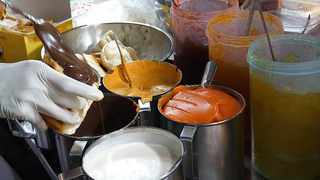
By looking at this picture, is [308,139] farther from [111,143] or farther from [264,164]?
[111,143]

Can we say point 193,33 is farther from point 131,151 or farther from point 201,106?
point 131,151

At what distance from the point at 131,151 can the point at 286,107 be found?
1.38ft

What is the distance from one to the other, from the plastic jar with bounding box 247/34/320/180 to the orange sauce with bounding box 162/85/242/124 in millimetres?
74

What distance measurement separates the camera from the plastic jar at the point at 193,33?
1248 mm

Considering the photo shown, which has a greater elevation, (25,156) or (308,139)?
(308,139)

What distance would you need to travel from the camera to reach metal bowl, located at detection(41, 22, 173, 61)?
1660 millimetres

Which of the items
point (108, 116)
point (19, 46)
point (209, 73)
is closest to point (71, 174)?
point (108, 116)

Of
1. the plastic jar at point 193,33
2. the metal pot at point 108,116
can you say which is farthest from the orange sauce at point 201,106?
the plastic jar at point 193,33

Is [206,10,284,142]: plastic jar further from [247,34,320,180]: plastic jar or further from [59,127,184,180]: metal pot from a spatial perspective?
[59,127,184,180]: metal pot

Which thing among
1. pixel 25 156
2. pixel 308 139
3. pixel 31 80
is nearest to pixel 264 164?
pixel 308 139

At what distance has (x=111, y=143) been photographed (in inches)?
36.4

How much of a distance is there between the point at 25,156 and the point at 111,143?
88 cm

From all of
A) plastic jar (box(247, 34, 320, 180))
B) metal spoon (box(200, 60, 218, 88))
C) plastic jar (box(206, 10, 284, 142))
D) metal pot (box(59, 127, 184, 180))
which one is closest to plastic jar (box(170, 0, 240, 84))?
plastic jar (box(206, 10, 284, 142))

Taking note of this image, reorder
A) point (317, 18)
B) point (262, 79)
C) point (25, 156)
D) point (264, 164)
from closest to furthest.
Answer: point (262, 79) → point (264, 164) → point (317, 18) → point (25, 156)
